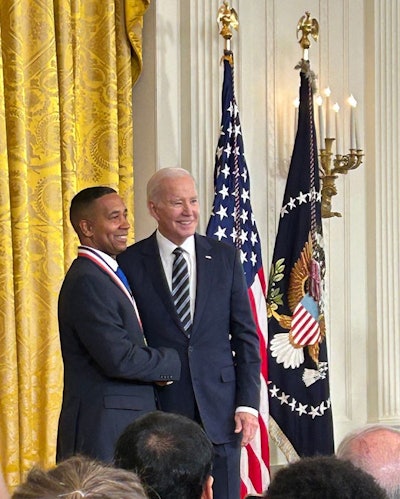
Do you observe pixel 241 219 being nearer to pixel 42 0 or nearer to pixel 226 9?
pixel 226 9

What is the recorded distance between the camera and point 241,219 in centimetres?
547

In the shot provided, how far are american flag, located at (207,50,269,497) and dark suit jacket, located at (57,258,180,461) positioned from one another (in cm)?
175

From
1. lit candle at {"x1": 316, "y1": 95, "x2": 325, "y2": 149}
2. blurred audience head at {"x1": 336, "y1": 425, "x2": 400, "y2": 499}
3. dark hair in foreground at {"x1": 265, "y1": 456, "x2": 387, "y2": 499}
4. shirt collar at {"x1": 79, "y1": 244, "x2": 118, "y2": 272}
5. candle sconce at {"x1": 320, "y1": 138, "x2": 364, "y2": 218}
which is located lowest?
blurred audience head at {"x1": 336, "y1": 425, "x2": 400, "y2": 499}

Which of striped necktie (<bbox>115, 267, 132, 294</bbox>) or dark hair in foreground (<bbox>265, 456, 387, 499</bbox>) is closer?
dark hair in foreground (<bbox>265, 456, 387, 499</bbox>)

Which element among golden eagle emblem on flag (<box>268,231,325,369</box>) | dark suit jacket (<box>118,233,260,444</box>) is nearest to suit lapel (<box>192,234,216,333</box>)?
dark suit jacket (<box>118,233,260,444</box>)

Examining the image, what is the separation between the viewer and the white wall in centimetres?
560

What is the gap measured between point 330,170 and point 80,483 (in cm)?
470

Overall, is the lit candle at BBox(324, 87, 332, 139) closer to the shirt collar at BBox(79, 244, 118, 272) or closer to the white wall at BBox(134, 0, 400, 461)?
the white wall at BBox(134, 0, 400, 461)

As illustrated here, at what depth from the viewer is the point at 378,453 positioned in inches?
87.7

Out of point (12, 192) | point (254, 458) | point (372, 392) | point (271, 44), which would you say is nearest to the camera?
point (12, 192)

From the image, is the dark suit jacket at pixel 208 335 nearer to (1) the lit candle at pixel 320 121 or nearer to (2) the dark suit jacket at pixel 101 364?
(2) the dark suit jacket at pixel 101 364

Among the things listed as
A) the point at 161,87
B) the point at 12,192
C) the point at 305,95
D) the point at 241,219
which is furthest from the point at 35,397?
the point at 305,95

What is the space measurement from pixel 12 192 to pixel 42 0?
0.98 meters

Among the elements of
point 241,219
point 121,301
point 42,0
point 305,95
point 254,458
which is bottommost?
point 254,458
